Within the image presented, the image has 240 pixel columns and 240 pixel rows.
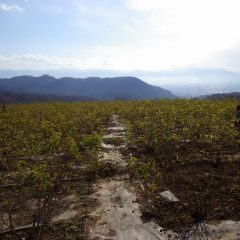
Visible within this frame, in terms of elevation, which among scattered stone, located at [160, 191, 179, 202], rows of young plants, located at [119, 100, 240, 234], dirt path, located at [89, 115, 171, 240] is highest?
rows of young plants, located at [119, 100, 240, 234]

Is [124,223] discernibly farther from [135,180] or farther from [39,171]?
[135,180]

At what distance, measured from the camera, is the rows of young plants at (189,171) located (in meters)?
9.84

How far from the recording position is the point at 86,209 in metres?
10.6

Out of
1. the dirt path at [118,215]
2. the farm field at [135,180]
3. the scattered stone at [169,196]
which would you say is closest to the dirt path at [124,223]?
the dirt path at [118,215]

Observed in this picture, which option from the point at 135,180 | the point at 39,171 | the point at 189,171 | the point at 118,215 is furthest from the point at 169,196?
the point at 39,171

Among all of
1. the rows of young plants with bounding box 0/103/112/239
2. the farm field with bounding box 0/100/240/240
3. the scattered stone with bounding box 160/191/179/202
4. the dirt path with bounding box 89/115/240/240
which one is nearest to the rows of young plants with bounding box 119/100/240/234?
the farm field with bounding box 0/100/240/240

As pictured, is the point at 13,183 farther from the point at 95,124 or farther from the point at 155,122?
the point at 95,124

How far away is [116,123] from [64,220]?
1698cm

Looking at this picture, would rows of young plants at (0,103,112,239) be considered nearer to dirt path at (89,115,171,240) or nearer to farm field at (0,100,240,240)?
farm field at (0,100,240,240)

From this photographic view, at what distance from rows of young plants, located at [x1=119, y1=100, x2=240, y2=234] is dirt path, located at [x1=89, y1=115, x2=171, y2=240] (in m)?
0.41

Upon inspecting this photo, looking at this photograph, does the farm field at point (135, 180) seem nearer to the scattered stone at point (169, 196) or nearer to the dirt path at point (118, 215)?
the scattered stone at point (169, 196)

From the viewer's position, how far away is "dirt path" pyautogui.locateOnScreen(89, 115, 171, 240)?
29.6 ft

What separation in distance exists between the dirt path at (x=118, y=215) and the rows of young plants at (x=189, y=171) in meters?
0.41

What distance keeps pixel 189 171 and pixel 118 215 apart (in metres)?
4.21
